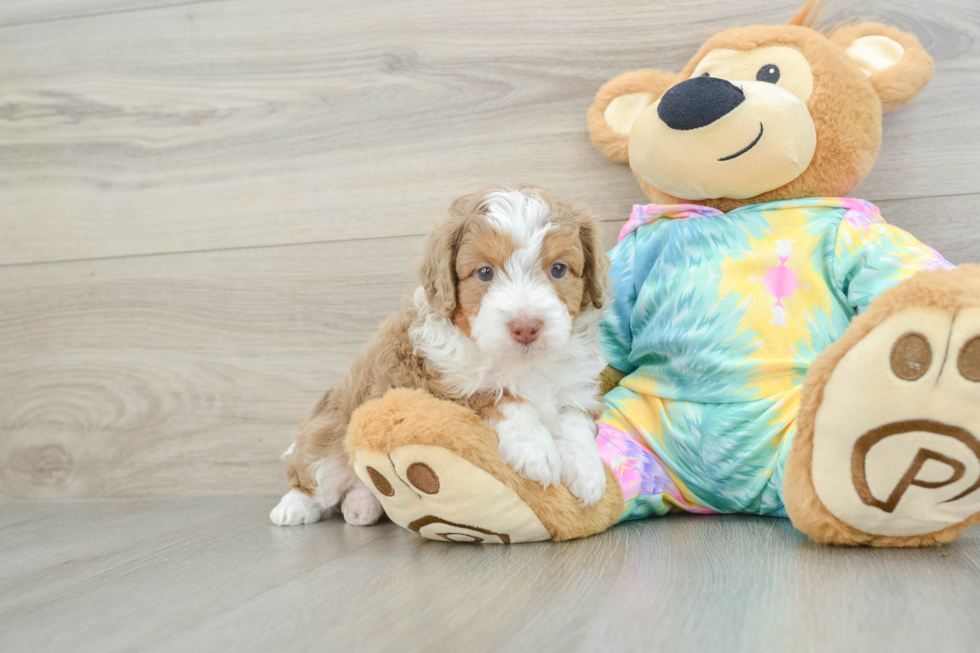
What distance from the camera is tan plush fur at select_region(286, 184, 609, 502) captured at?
A: 47.0 inches

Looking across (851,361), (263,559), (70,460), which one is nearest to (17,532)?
(70,460)

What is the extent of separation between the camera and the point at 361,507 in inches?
57.4

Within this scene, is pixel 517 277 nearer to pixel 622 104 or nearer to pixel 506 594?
pixel 506 594

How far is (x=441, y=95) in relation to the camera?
70.6 inches

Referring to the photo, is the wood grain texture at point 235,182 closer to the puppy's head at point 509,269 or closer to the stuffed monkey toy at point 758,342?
the stuffed monkey toy at point 758,342

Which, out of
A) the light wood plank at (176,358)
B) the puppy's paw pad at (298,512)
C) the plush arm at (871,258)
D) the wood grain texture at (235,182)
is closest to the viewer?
the plush arm at (871,258)

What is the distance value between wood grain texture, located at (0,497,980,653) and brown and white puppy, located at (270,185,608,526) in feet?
0.54

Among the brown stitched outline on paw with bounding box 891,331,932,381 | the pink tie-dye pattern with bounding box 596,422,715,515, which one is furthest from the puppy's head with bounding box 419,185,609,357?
the brown stitched outline on paw with bounding box 891,331,932,381

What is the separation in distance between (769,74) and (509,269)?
25.8 inches

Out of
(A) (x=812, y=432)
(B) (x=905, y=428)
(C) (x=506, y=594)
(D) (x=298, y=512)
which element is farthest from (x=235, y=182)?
(B) (x=905, y=428)

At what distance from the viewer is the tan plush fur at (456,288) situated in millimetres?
1194

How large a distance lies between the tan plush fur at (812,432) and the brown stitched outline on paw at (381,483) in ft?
1.97

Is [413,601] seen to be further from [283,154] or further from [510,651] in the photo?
[283,154]

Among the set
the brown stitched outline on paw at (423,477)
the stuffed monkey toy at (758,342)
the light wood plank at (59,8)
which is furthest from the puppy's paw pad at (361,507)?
the light wood plank at (59,8)
